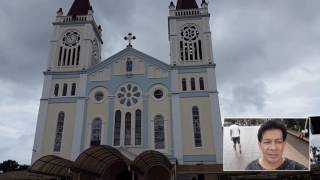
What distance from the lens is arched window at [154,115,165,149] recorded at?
1122 inches

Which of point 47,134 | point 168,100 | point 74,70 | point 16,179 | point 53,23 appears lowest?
point 16,179

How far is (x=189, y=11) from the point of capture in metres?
34.2

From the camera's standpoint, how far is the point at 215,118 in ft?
94.4

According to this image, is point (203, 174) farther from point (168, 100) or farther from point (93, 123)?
point (93, 123)

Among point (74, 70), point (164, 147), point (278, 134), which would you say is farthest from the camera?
point (74, 70)

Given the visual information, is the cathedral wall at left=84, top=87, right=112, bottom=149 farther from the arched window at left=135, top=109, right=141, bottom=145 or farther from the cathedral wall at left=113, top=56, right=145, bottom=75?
the arched window at left=135, top=109, right=141, bottom=145

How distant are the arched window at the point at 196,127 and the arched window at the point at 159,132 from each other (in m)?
2.75

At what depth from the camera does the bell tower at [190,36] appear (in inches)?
1252

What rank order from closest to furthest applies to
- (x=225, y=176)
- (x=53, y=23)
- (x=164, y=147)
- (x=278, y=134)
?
(x=278, y=134), (x=225, y=176), (x=164, y=147), (x=53, y=23)

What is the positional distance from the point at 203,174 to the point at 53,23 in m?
21.5

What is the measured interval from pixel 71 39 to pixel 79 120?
912 centimetres

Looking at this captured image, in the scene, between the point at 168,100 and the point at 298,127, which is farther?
the point at 168,100

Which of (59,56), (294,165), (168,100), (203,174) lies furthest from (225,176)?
(59,56)

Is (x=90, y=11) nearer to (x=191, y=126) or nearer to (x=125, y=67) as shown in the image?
(x=125, y=67)
